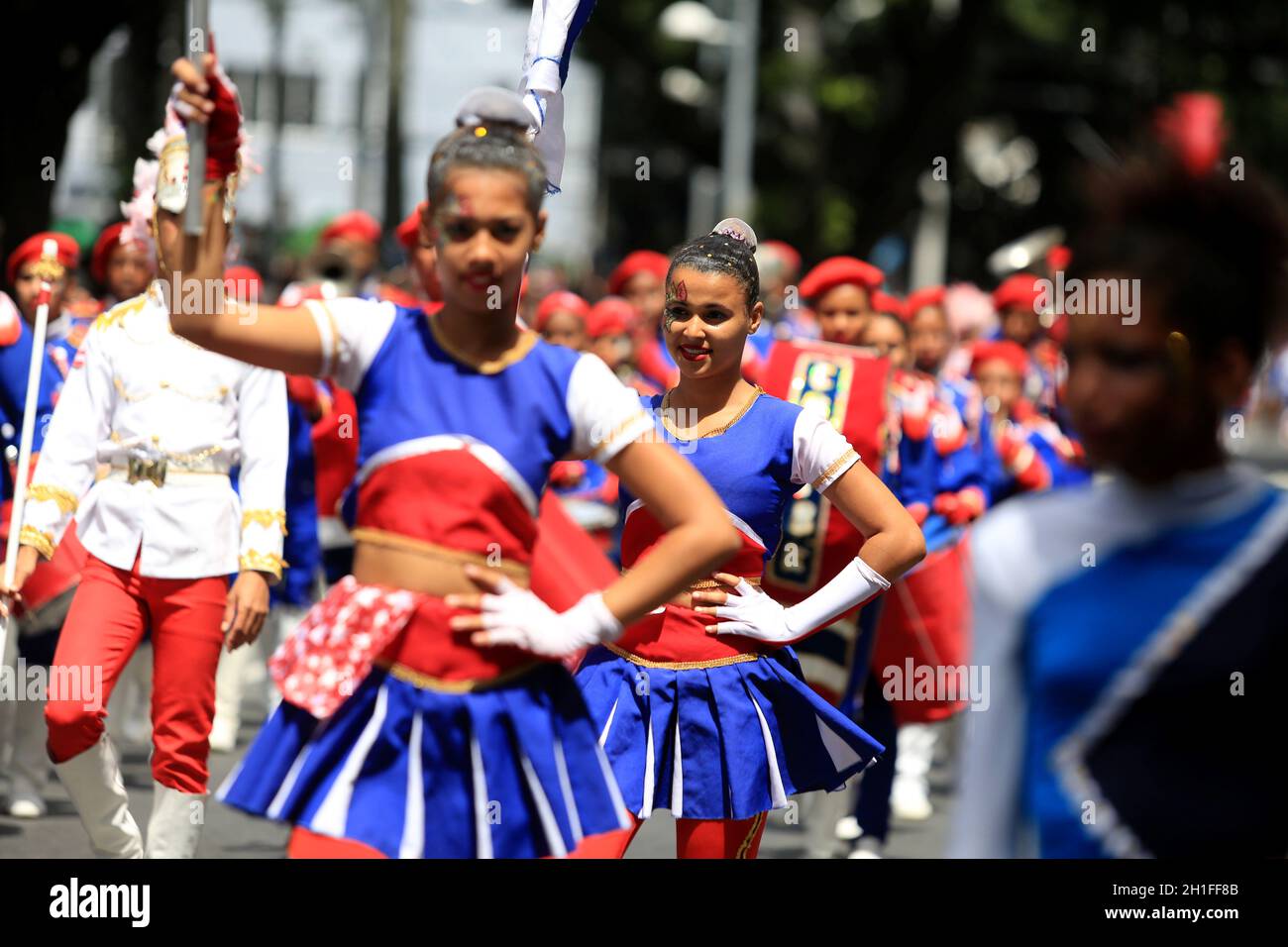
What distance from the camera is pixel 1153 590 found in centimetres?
271

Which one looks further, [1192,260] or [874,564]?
[874,564]

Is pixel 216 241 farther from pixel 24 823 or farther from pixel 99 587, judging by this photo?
pixel 24 823

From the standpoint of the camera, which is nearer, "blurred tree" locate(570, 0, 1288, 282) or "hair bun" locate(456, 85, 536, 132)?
"hair bun" locate(456, 85, 536, 132)

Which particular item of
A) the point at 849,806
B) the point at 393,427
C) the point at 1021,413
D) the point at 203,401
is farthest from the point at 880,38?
the point at 393,427

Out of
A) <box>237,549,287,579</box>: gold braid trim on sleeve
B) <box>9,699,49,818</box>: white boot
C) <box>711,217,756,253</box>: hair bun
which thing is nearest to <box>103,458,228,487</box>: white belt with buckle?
<box>237,549,287,579</box>: gold braid trim on sleeve

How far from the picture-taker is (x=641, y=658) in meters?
5.01

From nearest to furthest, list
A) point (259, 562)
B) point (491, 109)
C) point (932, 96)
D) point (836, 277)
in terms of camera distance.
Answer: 1. point (491, 109)
2. point (259, 562)
3. point (836, 277)
4. point (932, 96)

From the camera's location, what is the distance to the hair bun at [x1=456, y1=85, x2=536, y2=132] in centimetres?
378

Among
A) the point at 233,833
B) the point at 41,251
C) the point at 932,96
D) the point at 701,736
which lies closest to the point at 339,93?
the point at 932,96

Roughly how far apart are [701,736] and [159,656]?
1.85 meters

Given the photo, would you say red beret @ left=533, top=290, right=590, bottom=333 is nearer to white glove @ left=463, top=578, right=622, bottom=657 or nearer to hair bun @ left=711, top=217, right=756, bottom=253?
hair bun @ left=711, top=217, right=756, bottom=253

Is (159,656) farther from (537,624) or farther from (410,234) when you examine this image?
(537,624)

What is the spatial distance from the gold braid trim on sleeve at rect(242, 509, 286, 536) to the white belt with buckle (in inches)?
14.5

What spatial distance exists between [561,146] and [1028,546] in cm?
260
